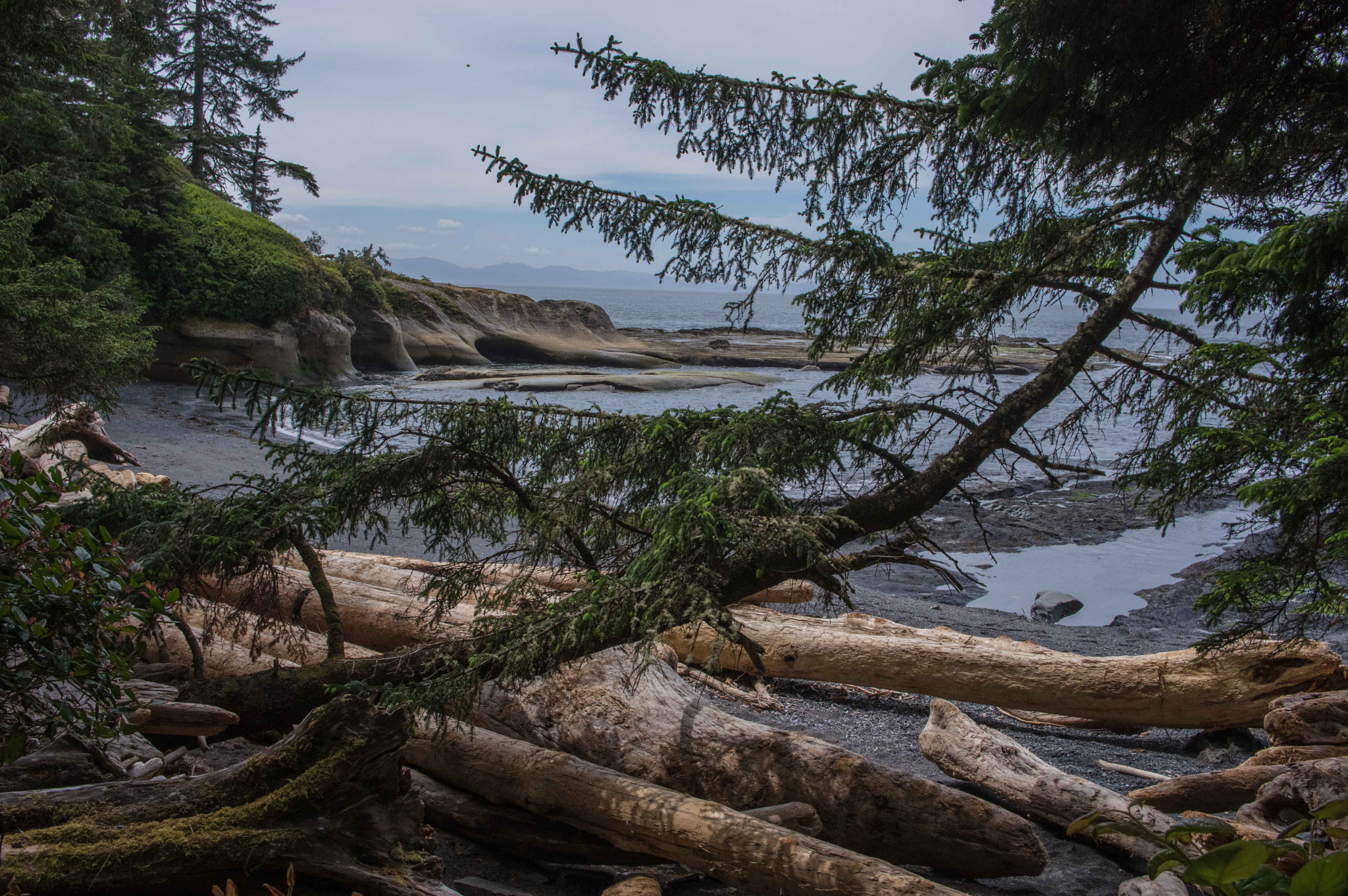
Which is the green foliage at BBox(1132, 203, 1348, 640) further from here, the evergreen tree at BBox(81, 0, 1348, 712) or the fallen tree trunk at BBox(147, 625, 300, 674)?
the fallen tree trunk at BBox(147, 625, 300, 674)

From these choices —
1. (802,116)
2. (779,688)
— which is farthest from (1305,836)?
(802,116)

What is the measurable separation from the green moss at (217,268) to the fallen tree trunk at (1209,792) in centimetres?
2309

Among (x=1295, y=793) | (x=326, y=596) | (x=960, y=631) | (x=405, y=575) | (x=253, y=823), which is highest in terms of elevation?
(x=326, y=596)

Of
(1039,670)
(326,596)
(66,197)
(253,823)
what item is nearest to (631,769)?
Answer: (326,596)

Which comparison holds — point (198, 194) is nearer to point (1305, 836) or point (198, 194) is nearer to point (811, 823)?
point (811, 823)

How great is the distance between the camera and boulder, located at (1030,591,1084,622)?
35.9 ft

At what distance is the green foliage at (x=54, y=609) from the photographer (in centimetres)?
261

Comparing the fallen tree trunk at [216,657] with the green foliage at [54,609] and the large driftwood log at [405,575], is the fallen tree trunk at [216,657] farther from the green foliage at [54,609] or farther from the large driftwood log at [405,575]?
the green foliage at [54,609]

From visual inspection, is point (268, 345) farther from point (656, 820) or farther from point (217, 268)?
point (656, 820)

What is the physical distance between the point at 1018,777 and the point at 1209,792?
50.1 inches

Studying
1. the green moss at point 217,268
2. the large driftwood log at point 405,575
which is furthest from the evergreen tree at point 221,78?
the large driftwood log at point 405,575

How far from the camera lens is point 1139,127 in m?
4.19

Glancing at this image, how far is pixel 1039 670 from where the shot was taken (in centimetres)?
657

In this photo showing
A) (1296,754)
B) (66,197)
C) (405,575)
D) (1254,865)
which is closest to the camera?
(1254,865)
